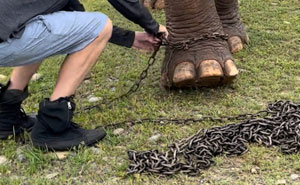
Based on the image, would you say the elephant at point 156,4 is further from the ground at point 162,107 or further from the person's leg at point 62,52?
the person's leg at point 62,52

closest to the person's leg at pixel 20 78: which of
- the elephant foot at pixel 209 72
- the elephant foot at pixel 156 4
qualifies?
the elephant foot at pixel 209 72

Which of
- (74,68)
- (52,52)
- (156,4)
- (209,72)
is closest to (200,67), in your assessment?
(209,72)

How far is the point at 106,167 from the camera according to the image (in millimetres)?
2283

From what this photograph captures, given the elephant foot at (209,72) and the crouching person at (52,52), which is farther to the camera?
the elephant foot at (209,72)

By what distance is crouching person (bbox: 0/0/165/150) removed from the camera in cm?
226

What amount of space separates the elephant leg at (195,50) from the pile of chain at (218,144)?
1.32ft

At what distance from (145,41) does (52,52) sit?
1.94 ft

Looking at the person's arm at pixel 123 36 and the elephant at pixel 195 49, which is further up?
the person's arm at pixel 123 36

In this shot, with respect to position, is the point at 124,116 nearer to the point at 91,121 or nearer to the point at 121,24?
the point at 91,121

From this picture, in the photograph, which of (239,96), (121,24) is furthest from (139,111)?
(121,24)

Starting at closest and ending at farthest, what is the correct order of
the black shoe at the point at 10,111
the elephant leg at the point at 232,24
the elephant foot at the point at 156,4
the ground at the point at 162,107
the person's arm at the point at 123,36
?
the ground at the point at 162,107 → the black shoe at the point at 10,111 → the person's arm at the point at 123,36 → the elephant leg at the point at 232,24 → the elephant foot at the point at 156,4

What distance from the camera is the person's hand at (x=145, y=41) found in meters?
2.77

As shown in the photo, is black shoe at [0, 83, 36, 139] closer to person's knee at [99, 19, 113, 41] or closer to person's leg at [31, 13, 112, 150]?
person's leg at [31, 13, 112, 150]

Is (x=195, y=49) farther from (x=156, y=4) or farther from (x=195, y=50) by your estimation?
(x=156, y=4)
